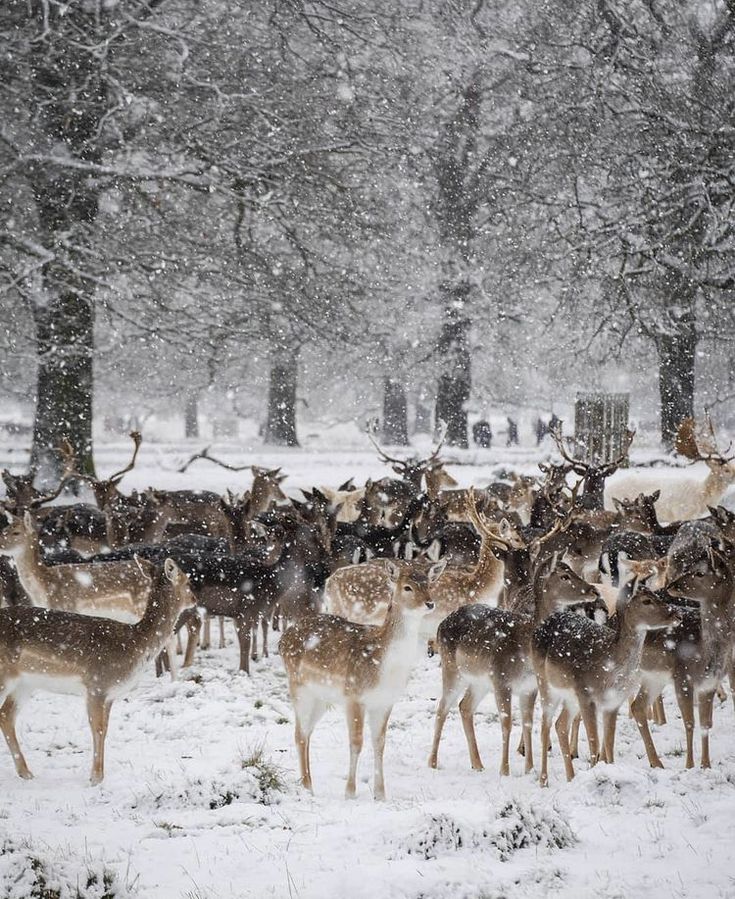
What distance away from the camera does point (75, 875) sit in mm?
4195

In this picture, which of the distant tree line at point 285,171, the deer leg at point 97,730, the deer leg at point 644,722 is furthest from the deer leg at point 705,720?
the distant tree line at point 285,171

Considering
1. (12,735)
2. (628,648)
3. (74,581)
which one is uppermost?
(74,581)

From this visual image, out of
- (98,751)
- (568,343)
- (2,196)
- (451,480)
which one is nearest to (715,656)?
(98,751)

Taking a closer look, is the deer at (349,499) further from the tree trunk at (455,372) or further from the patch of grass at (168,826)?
the tree trunk at (455,372)

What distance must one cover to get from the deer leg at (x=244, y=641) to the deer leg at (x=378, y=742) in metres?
2.73

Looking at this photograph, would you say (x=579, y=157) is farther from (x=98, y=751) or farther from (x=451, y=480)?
(x=98, y=751)

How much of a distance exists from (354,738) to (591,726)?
153cm

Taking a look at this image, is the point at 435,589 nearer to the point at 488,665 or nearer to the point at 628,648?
the point at 488,665

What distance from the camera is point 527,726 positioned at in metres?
6.20

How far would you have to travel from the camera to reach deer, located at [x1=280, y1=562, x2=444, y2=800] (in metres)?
5.67

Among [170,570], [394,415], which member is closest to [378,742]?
[170,570]

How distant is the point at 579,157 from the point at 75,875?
17.6m

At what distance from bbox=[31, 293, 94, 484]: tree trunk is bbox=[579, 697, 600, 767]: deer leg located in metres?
10.7

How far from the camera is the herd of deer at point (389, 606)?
5809mm
